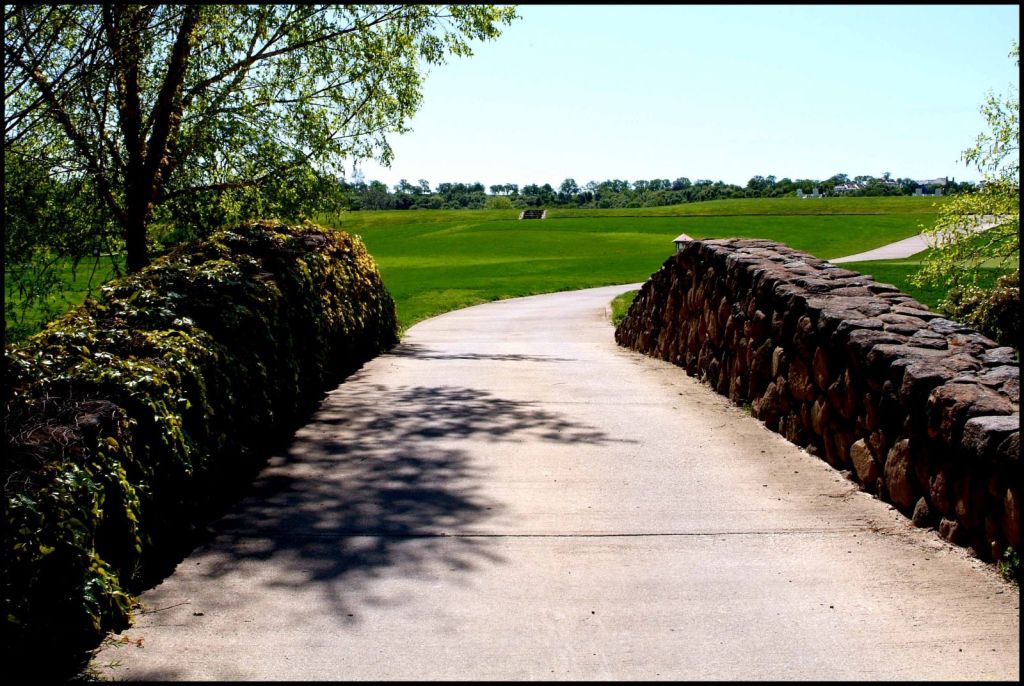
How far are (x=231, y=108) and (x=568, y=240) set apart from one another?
202 feet

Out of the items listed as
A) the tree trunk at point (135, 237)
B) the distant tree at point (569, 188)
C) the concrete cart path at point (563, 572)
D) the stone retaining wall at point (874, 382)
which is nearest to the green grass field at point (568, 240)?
the tree trunk at point (135, 237)

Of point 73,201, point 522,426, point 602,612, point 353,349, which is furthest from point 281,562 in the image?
point 73,201

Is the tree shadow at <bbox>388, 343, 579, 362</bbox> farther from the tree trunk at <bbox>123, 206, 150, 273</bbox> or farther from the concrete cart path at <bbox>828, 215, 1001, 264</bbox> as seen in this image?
the concrete cart path at <bbox>828, 215, 1001, 264</bbox>

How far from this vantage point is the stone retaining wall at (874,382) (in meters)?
4.75

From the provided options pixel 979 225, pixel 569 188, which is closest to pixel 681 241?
pixel 979 225

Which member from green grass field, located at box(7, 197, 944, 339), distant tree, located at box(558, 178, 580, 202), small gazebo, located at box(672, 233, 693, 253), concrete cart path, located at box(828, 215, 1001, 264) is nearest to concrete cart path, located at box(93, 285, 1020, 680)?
small gazebo, located at box(672, 233, 693, 253)

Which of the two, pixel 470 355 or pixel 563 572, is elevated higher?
pixel 563 572

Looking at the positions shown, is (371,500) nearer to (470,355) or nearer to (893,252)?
(470,355)

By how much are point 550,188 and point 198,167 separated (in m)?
175

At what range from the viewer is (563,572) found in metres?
4.84

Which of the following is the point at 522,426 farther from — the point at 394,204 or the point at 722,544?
the point at 394,204

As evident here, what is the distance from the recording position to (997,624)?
4176 millimetres

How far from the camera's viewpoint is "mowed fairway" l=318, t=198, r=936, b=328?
41531 millimetres

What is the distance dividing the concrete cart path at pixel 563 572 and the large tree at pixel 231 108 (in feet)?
22.2
